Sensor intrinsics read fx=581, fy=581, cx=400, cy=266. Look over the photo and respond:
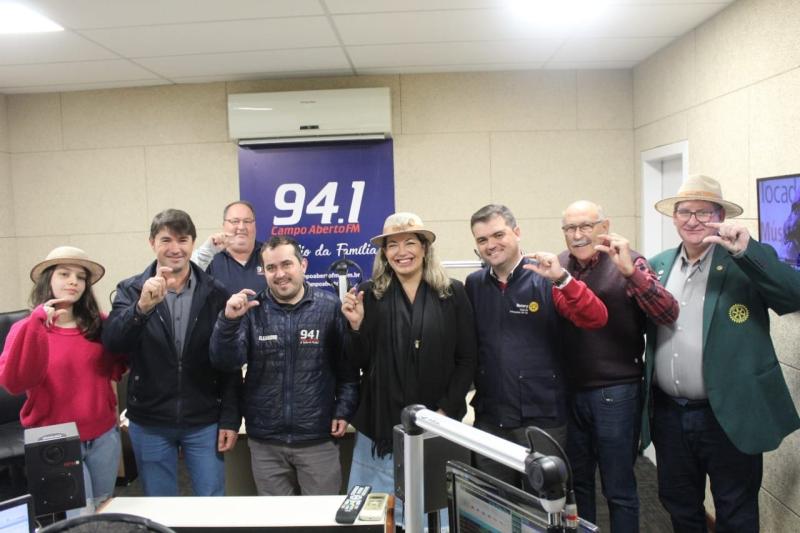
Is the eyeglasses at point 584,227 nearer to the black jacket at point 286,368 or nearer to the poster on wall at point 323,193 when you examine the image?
the black jacket at point 286,368

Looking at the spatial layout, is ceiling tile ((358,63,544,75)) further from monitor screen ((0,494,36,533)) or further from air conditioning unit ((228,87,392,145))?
monitor screen ((0,494,36,533))

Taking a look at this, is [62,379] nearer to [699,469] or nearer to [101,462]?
[101,462]

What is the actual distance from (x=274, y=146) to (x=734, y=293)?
314cm

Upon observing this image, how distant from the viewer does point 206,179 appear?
427 cm

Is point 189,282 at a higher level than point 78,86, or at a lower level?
lower

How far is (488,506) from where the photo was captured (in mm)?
1008

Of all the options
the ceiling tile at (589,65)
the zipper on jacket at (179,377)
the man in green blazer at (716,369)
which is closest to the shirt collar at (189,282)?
the zipper on jacket at (179,377)

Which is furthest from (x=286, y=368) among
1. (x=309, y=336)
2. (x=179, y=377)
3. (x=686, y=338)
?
(x=686, y=338)

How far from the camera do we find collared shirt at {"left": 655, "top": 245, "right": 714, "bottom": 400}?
6.93 feet

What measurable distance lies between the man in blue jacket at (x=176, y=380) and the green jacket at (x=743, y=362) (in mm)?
1788

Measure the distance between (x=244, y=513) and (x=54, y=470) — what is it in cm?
49

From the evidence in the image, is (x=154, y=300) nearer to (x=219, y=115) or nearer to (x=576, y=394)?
(x=576, y=394)

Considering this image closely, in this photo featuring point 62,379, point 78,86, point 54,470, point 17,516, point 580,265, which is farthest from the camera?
point 78,86

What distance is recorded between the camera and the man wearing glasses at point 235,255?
10.8 feet
